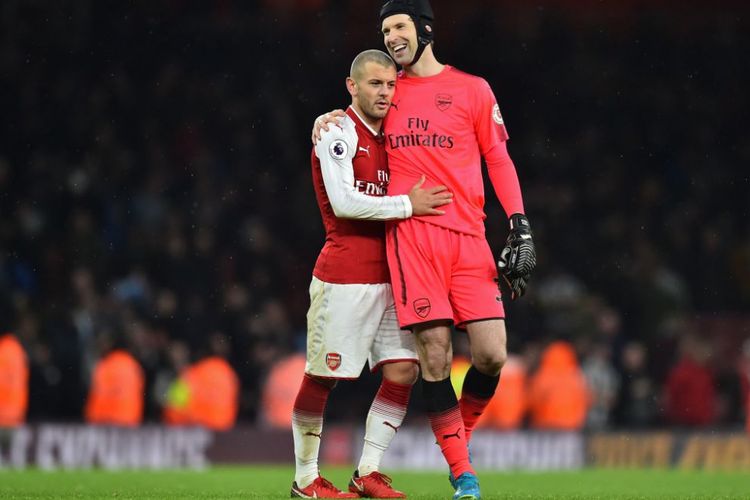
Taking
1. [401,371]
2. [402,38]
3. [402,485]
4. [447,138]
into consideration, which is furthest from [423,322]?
[402,485]

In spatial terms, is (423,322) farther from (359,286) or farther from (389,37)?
(389,37)

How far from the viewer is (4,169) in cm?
1725

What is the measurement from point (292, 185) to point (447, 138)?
41.4 ft

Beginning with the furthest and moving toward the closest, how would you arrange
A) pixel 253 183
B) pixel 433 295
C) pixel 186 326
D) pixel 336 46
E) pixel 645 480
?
1. pixel 336 46
2. pixel 253 183
3. pixel 186 326
4. pixel 645 480
5. pixel 433 295

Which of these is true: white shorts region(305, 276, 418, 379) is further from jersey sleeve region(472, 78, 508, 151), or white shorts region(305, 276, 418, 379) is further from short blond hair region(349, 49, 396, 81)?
short blond hair region(349, 49, 396, 81)

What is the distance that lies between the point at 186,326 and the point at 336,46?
634 cm

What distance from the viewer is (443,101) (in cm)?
695

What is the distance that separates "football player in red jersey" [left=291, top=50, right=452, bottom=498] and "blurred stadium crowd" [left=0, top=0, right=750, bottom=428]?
8.19 meters

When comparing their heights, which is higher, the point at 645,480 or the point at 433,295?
the point at 433,295

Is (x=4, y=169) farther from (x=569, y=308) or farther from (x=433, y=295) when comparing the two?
(x=433, y=295)

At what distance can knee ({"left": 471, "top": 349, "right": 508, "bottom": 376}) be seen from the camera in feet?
22.3

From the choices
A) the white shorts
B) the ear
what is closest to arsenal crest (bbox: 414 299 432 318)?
the white shorts

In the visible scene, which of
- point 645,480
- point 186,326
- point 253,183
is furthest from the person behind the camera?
point 253,183

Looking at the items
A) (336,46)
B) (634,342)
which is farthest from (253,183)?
(634,342)
